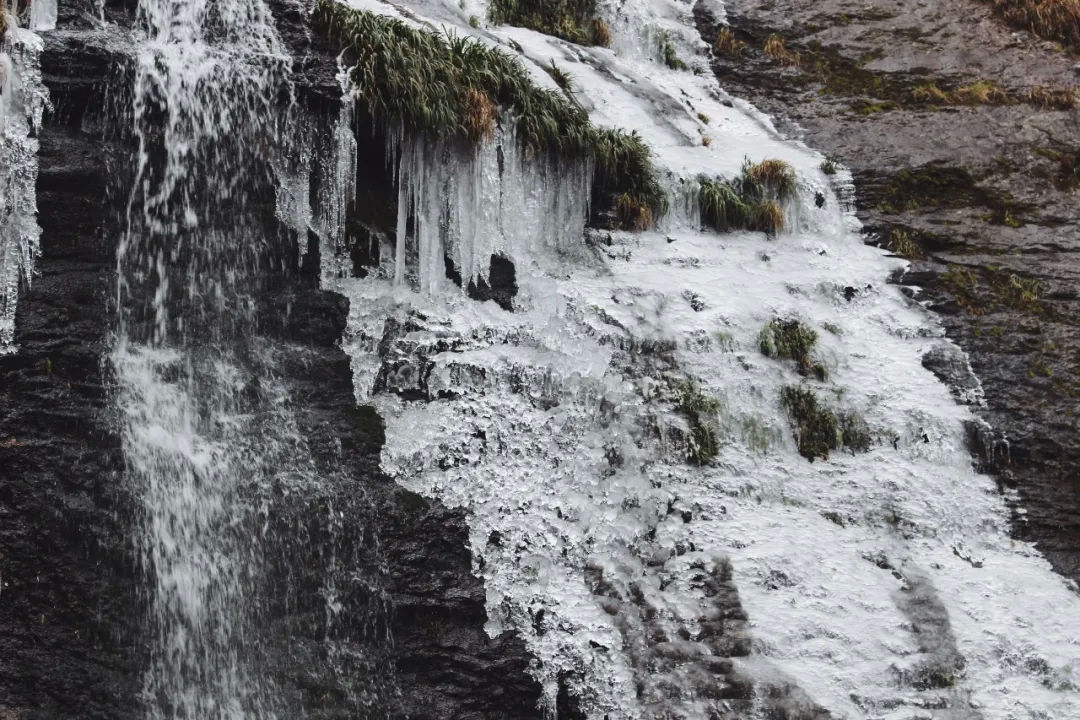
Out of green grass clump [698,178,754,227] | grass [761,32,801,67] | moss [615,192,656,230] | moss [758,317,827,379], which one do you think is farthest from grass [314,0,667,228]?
grass [761,32,801,67]

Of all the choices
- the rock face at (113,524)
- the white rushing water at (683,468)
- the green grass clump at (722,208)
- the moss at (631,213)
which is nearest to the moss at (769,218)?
the green grass clump at (722,208)

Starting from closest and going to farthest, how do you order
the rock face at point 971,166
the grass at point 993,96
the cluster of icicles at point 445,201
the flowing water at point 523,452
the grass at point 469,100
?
1. the flowing water at point 523,452
2. the cluster of icicles at point 445,201
3. the grass at point 469,100
4. the rock face at point 971,166
5. the grass at point 993,96

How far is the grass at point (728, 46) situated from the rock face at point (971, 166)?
0.03m

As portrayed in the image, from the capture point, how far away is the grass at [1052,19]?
14.5 meters

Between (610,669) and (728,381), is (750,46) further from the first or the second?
(610,669)

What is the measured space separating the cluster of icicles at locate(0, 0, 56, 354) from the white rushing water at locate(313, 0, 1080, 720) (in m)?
2.60

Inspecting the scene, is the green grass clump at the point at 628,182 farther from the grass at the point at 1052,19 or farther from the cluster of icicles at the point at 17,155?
the grass at the point at 1052,19

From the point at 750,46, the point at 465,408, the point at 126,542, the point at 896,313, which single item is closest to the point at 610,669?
the point at 465,408

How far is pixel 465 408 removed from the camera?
8789mm

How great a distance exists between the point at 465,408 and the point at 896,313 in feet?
17.2

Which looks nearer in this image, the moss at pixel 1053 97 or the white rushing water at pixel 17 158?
the white rushing water at pixel 17 158

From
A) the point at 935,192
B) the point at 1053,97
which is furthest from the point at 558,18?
the point at 1053,97

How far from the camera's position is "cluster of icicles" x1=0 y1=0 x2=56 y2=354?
7.73 meters

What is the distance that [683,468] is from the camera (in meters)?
8.85
